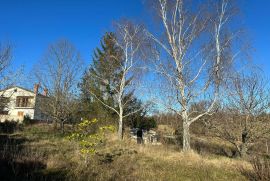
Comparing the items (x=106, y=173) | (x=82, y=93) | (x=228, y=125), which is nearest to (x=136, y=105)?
(x=82, y=93)

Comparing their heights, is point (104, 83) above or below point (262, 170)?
above

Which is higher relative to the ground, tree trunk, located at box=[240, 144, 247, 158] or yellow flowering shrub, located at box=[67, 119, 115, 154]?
yellow flowering shrub, located at box=[67, 119, 115, 154]

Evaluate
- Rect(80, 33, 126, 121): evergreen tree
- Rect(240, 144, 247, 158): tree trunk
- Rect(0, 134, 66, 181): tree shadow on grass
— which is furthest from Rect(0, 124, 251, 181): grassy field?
Rect(80, 33, 126, 121): evergreen tree

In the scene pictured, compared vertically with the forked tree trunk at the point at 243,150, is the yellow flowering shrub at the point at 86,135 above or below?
above

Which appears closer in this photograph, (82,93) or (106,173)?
(106,173)

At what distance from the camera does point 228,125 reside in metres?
16.3

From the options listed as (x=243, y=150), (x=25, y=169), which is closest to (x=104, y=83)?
(x=243, y=150)

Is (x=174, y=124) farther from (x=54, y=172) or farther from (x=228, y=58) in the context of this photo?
(x=54, y=172)

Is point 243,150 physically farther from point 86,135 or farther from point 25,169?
point 25,169

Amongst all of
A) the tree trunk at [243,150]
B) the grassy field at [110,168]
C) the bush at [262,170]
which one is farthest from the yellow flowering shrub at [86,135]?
the tree trunk at [243,150]

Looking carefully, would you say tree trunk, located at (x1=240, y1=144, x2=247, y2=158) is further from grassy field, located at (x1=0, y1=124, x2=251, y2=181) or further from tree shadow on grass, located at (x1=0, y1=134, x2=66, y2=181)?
tree shadow on grass, located at (x1=0, y1=134, x2=66, y2=181)

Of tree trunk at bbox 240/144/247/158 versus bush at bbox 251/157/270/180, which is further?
tree trunk at bbox 240/144/247/158

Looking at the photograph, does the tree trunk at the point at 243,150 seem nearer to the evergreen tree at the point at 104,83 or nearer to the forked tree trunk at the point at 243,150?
the forked tree trunk at the point at 243,150

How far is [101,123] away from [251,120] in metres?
12.8
